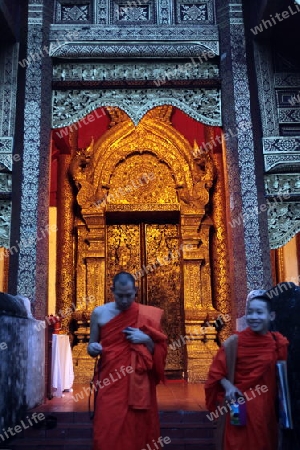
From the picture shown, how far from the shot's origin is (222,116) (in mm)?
6734

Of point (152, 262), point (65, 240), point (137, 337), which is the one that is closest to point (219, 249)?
point (152, 262)

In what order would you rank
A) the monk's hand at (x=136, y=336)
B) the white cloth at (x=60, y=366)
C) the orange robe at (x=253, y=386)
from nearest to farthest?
Answer: the orange robe at (x=253, y=386) < the monk's hand at (x=136, y=336) < the white cloth at (x=60, y=366)

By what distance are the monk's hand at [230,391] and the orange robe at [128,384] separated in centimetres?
52

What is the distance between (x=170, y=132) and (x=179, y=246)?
208cm

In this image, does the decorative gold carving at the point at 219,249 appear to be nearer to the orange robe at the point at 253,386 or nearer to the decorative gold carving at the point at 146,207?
the decorative gold carving at the point at 146,207

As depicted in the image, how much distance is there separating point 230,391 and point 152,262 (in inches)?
247

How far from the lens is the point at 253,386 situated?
3.09m

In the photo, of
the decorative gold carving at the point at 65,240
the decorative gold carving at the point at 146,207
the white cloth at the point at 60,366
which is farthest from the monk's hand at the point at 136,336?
the decorative gold carving at the point at 146,207

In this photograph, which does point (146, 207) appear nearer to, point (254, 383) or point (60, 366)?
point (60, 366)

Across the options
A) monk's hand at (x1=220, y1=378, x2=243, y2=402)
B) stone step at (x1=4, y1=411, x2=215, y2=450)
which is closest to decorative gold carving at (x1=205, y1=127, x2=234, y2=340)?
stone step at (x1=4, y1=411, x2=215, y2=450)

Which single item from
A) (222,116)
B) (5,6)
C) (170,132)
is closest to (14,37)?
(5,6)

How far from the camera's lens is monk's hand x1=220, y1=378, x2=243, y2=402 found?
3.01 m

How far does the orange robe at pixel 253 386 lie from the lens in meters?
2.99

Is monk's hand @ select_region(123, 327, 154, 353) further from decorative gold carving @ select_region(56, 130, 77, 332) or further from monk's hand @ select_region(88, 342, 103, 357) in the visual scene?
decorative gold carving @ select_region(56, 130, 77, 332)
